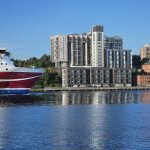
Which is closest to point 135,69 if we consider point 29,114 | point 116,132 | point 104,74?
point 104,74

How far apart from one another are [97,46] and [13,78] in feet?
277

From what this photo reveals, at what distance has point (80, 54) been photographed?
6260 inches

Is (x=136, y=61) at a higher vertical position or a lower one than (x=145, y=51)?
lower

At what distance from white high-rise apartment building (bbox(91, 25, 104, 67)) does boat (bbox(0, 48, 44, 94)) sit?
7963 centimetres

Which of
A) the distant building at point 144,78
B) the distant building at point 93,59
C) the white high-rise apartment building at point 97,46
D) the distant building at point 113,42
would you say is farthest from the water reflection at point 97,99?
the distant building at point 113,42

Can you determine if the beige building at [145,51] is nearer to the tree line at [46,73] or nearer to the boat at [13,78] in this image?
the tree line at [46,73]

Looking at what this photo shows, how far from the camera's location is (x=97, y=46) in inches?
6127

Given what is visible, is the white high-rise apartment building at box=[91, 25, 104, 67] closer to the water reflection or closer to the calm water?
the water reflection

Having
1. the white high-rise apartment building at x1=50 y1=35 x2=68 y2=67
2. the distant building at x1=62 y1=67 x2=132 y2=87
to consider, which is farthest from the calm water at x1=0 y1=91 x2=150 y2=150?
the white high-rise apartment building at x1=50 y1=35 x2=68 y2=67

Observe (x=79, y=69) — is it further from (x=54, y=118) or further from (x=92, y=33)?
(x=54, y=118)

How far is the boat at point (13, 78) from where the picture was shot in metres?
72.4

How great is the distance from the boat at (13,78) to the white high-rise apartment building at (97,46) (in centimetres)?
7963

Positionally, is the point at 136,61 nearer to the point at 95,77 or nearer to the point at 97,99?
the point at 95,77

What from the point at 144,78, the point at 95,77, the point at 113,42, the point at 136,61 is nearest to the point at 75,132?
the point at 95,77
